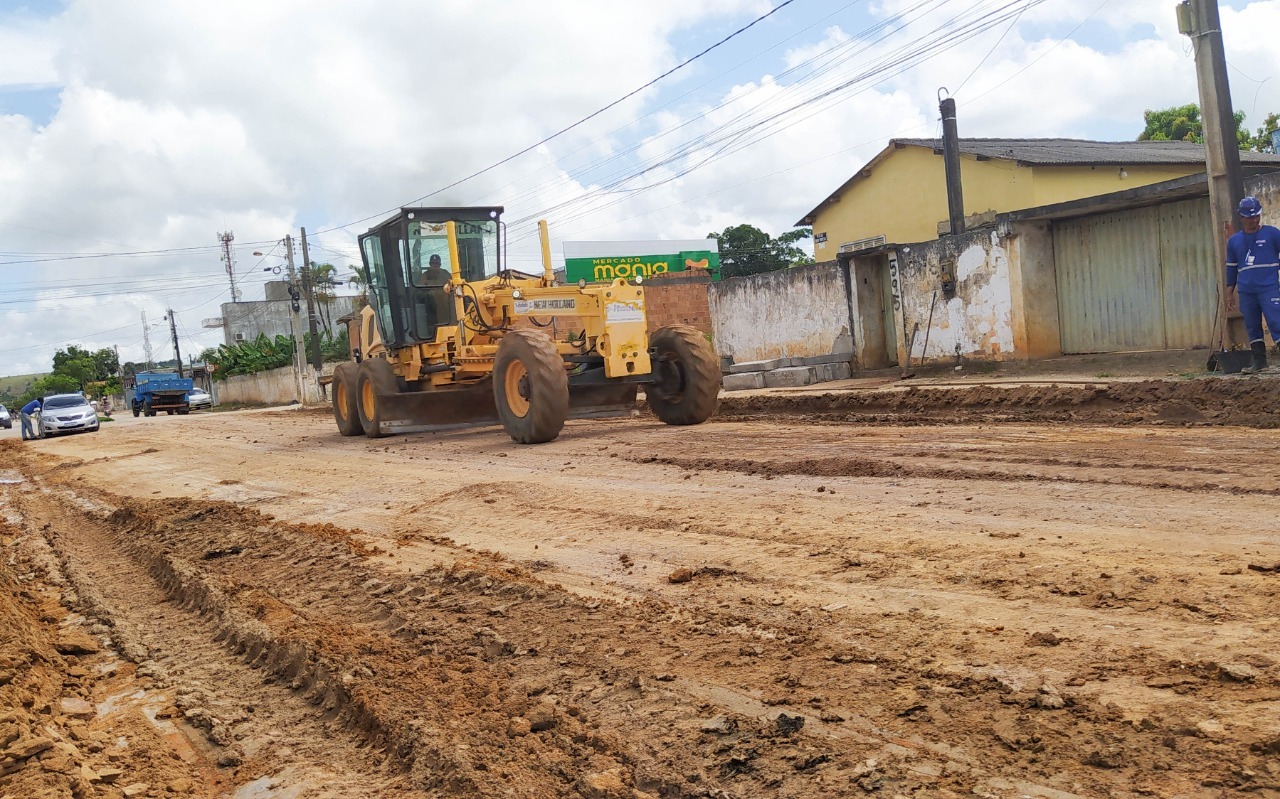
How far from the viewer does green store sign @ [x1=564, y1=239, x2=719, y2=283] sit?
3831 centimetres

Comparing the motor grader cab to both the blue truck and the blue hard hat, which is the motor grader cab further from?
the blue truck

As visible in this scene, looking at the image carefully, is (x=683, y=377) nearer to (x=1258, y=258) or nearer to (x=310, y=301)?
(x=1258, y=258)

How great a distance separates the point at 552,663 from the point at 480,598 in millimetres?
1130

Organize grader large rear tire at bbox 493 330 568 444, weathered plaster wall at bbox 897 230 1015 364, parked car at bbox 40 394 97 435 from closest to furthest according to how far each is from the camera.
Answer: grader large rear tire at bbox 493 330 568 444 < weathered plaster wall at bbox 897 230 1015 364 < parked car at bbox 40 394 97 435

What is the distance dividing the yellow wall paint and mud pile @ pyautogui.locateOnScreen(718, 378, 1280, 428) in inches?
560

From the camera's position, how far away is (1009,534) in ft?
16.5

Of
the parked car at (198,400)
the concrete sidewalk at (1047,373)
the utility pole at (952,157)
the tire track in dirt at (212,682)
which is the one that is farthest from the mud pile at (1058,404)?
the parked car at (198,400)

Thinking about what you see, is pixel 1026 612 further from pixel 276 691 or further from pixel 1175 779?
pixel 276 691

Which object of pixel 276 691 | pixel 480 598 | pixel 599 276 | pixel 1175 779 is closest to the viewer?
pixel 1175 779

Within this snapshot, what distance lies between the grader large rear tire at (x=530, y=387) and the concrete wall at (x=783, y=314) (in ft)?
31.1

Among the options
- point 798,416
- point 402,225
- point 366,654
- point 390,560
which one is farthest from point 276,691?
point 402,225

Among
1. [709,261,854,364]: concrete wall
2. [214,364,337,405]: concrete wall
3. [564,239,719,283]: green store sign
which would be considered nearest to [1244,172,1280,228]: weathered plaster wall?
[709,261,854,364]: concrete wall

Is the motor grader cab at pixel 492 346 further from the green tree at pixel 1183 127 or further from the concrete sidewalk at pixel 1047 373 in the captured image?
the green tree at pixel 1183 127

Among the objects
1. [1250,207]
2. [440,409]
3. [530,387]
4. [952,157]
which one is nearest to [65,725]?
[530,387]
